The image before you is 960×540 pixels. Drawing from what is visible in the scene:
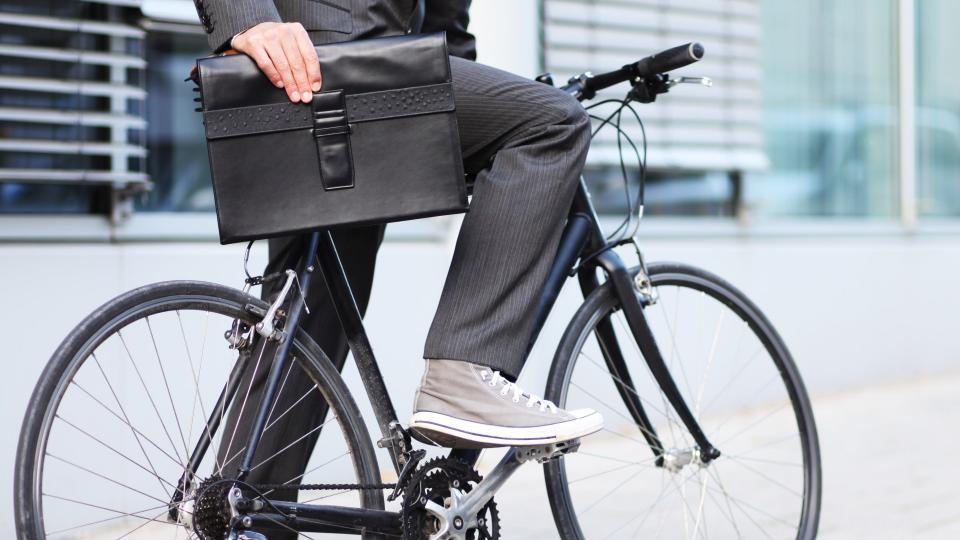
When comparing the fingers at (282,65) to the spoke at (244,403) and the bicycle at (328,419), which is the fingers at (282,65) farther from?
the spoke at (244,403)

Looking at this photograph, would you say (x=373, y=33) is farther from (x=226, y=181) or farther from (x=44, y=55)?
(x=44, y=55)

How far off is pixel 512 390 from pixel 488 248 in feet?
0.87

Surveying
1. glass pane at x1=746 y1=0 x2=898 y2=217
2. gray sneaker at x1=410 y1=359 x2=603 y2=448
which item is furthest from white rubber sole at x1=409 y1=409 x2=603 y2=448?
glass pane at x1=746 y1=0 x2=898 y2=217

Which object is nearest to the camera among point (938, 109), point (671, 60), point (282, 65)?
point (282, 65)

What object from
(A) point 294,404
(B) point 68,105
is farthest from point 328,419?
(B) point 68,105

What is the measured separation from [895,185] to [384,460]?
5.13m

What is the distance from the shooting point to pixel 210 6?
2.02 meters

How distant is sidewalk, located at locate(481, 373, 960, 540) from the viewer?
354cm

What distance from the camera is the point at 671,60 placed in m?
2.42

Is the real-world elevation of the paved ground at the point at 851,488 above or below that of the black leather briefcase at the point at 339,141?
below

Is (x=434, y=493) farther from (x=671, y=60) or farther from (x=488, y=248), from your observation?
(x=671, y=60)

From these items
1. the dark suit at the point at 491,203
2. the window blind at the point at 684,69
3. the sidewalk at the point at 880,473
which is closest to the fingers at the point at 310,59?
the dark suit at the point at 491,203

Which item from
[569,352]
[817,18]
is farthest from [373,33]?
[817,18]

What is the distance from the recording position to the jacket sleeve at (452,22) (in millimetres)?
2406
